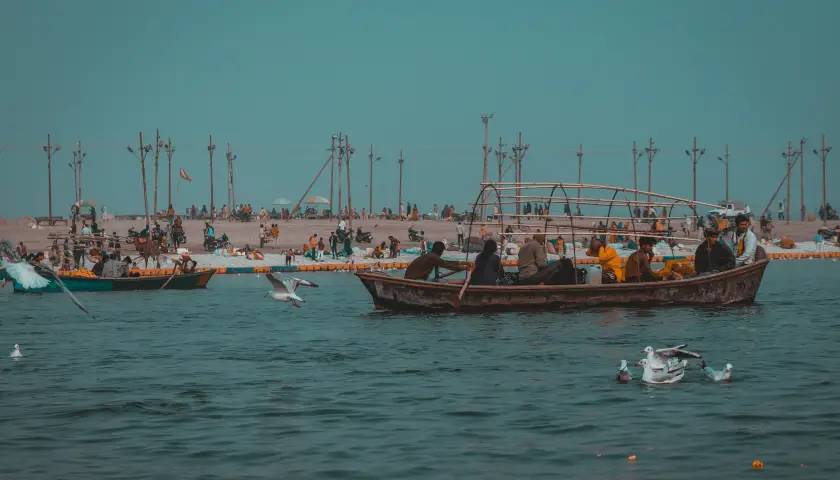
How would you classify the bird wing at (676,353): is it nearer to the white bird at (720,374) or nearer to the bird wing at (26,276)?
the white bird at (720,374)

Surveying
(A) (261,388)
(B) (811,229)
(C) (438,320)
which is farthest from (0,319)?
(B) (811,229)

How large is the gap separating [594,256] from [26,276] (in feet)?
47.1

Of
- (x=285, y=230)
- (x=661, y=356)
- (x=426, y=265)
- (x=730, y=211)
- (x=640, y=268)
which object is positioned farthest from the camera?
(x=285, y=230)

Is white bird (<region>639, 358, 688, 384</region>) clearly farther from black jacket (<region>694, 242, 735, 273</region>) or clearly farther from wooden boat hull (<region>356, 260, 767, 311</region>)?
black jacket (<region>694, 242, 735, 273</region>)

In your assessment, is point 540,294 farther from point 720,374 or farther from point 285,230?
point 285,230

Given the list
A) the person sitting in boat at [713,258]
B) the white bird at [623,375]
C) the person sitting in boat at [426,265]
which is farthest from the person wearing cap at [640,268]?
the white bird at [623,375]

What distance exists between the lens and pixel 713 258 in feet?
97.3

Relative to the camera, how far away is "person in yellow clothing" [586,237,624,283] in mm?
29266

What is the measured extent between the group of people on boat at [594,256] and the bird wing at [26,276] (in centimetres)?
1053

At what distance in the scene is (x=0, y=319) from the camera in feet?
106

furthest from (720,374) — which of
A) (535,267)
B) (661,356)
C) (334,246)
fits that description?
(334,246)

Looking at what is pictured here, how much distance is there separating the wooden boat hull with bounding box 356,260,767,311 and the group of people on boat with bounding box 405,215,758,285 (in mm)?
556

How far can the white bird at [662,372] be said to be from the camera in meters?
16.8

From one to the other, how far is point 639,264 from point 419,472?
58.7ft
